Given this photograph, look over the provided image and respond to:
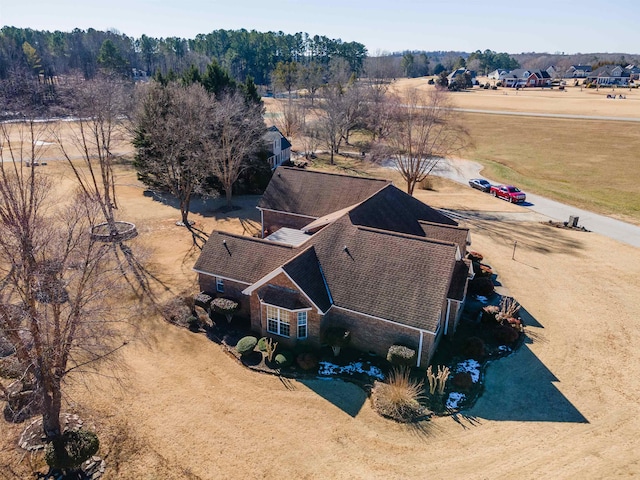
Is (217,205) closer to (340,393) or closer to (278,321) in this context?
(278,321)

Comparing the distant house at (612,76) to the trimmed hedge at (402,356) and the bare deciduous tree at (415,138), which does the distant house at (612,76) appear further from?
the trimmed hedge at (402,356)

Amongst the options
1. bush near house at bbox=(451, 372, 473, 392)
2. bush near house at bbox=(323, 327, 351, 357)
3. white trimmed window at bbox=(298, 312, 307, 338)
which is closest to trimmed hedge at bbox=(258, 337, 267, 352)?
white trimmed window at bbox=(298, 312, 307, 338)

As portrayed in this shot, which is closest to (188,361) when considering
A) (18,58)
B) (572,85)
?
(18,58)

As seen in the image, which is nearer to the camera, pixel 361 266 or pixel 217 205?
pixel 361 266

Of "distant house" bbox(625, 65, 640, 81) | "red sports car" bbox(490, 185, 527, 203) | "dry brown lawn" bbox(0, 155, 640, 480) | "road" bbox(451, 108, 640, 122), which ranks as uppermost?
"distant house" bbox(625, 65, 640, 81)

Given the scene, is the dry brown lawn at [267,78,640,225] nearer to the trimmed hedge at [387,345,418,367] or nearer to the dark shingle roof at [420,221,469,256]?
the dark shingle roof at [420,221,469,256]

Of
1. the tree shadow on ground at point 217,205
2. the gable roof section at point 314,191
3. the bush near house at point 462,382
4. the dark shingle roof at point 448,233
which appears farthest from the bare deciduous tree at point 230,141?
the bush near house at point 462,382

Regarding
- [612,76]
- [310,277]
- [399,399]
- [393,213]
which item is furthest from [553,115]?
[399,399]
